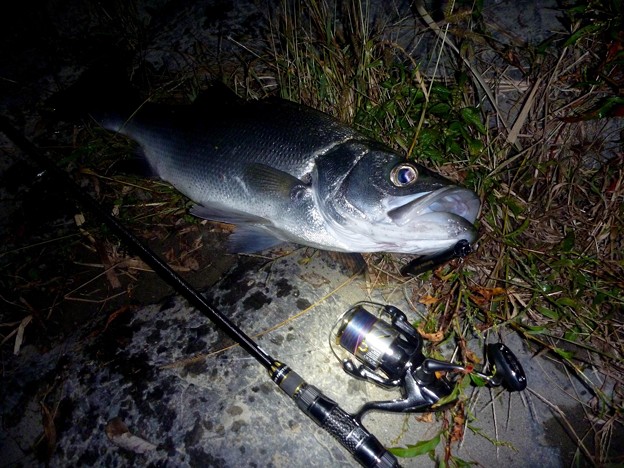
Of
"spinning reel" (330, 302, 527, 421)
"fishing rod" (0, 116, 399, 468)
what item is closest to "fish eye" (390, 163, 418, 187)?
"spinning reel" (330, 302, 527, 421)

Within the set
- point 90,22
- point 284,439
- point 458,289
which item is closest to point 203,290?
point 284,439

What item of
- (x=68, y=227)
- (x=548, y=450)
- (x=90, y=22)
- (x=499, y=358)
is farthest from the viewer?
(x=90, y=22)

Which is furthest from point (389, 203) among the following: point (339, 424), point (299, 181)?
point (339, 424)

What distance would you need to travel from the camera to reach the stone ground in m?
2.15

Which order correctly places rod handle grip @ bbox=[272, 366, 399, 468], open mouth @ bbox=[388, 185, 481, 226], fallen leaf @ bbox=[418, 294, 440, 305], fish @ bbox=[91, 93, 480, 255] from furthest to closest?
1. fallen leaf @ bbox=[418, 294, 440, 305]
2. fish @ bbox=[91, 93, 480, 255]
3. open mouth @ bbox=[388, 185, 481, 226]
4. rod handle grip @ bbox=[272, 366, 399, 468]

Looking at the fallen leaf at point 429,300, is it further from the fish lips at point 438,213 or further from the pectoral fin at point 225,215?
the pectoral fin at point 225,215

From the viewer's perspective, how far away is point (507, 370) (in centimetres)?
201

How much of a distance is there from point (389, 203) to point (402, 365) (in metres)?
0.97

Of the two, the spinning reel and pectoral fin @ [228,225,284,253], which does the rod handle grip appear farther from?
pectoral fin @ [228,225,284,253]

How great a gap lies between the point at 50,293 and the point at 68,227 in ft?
2.03

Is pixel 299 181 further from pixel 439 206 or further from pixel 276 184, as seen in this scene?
pixel 439 206

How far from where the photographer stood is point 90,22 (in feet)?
14.1

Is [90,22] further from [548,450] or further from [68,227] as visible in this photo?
[548,450]

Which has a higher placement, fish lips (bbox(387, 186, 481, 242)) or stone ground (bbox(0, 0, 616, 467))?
fish lips (bbox(387, 186, 481, 242))
